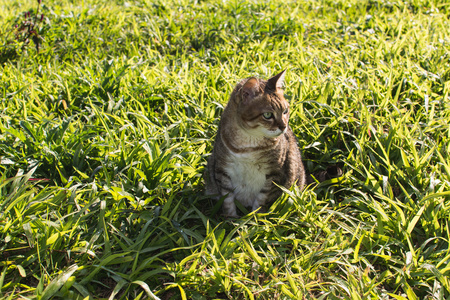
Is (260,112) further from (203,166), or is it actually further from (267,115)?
(203,166)

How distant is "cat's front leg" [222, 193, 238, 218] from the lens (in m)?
2.68

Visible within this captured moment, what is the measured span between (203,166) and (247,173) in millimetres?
566

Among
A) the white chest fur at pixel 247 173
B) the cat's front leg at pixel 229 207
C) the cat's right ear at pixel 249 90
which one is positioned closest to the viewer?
the cat's right ear at pixel 249 90

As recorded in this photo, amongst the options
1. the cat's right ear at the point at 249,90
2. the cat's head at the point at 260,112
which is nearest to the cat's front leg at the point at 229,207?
the cat's head at the point at 260,112

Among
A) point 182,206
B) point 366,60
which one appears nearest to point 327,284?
point 182,206

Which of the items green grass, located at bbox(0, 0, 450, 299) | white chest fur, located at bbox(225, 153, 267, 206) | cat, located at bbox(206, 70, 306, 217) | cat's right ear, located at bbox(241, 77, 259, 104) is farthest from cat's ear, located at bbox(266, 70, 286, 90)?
green grass, located at bbox(0, 0, 450, 299)

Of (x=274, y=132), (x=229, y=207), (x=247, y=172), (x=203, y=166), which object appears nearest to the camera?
(x=274, y=132)

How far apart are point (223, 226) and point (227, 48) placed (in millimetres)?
2502

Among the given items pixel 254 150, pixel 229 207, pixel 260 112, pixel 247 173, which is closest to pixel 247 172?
pixel 247 173

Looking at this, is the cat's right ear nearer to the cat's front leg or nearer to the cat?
the cat

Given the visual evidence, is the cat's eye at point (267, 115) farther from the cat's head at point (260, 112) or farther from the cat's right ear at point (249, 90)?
the cat's right ear at point (249, 90)

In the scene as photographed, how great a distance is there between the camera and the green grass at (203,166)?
2184mm

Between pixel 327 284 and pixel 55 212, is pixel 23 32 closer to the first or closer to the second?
pixel 55 212

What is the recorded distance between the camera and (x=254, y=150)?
2480 mm
